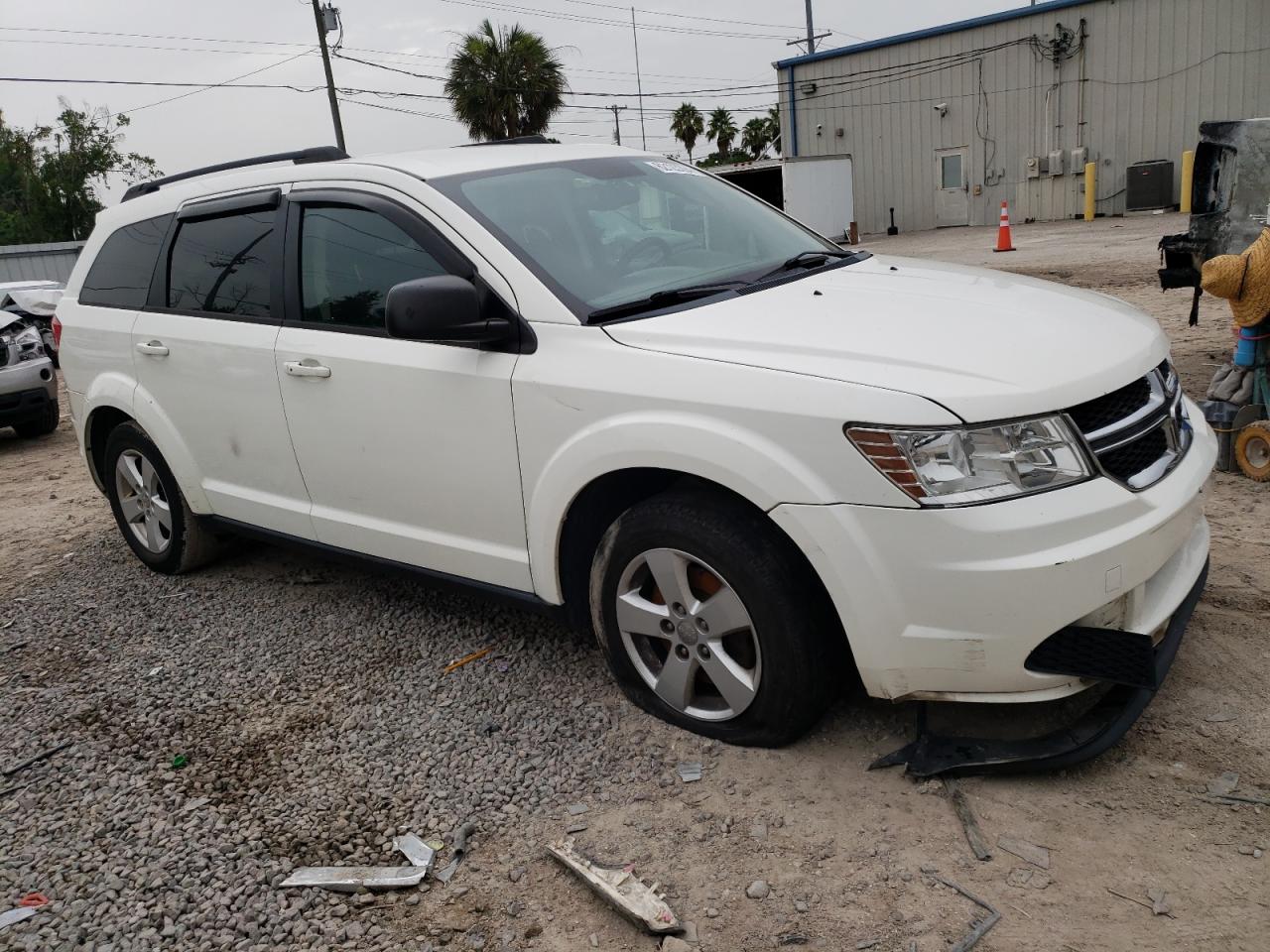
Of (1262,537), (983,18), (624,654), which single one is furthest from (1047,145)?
(624,654)

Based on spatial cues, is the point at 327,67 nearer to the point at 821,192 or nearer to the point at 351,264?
the point at 821,192

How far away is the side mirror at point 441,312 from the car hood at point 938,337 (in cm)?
43

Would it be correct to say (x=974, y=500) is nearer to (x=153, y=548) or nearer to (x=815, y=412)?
(x=815, y=412)

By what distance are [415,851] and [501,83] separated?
3565cm

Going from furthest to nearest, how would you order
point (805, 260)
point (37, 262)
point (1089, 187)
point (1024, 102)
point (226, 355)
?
point (37, 262), point (1024, 102), point (1089, 187), point (226, 355), point (805, 260)

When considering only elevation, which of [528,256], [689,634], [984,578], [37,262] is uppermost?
[37,262]

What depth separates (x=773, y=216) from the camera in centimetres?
426

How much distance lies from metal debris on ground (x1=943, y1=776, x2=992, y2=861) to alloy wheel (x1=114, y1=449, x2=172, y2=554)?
12.4 feet

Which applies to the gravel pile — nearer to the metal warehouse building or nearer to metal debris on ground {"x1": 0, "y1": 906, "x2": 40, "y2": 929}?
metal debris on ground {"x1": 0, "y1": 906, "x2": 40, "y2": 929}

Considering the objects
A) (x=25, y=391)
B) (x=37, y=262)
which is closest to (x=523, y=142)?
(x=25, y=391)

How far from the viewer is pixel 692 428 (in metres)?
2.79

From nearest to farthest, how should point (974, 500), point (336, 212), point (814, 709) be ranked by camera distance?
point (974, 500) < point (814, 709) < point (336, 212)

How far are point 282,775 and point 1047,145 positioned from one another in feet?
94.2

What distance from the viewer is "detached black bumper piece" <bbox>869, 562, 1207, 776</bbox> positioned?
8.47ft
